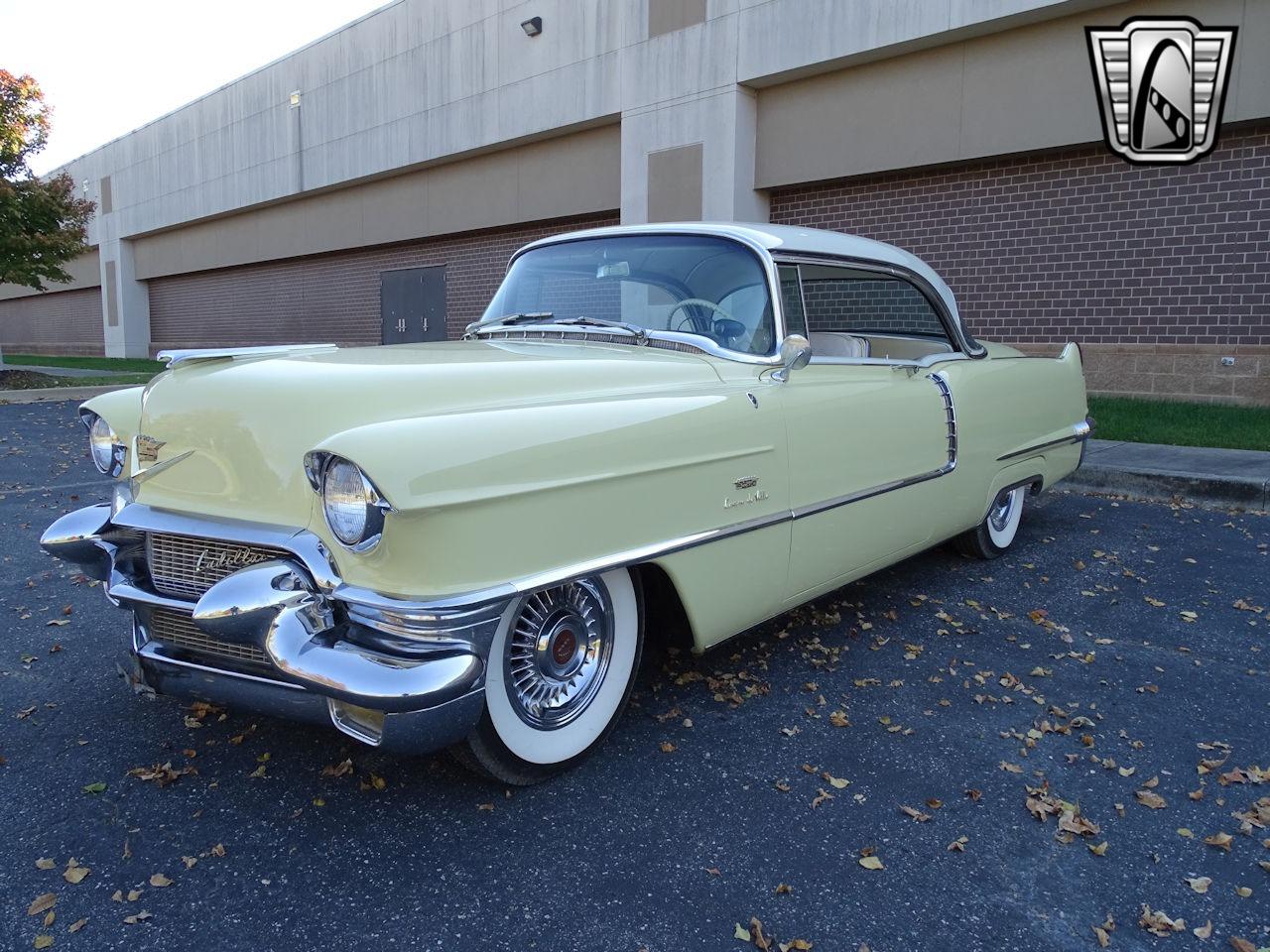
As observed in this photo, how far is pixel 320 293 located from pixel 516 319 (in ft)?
57.2

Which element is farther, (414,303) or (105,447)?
(414,303)

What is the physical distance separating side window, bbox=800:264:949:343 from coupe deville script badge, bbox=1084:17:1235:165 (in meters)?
5.87

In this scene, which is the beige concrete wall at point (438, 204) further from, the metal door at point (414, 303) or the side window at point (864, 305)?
the side window at point (864, 305)

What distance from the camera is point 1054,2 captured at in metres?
8.88

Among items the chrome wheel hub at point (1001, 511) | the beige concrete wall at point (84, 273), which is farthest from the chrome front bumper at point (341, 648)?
the beige concrete wall at point (84, 273)

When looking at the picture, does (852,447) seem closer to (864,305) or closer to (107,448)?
(864,305)

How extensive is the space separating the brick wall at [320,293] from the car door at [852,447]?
10489mm

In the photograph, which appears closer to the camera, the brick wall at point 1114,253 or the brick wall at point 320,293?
the brick wall at point 1114,253

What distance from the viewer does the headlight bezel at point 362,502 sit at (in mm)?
2066

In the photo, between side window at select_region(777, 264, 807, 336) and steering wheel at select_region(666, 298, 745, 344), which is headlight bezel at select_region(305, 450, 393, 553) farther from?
side window at select_region(777, 264, 807, 336)

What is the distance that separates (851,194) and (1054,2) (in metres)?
2.98

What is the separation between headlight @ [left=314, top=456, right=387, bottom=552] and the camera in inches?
81.9

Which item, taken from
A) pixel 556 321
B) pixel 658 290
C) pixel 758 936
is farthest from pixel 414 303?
pixel 758 936

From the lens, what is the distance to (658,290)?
138 inches
